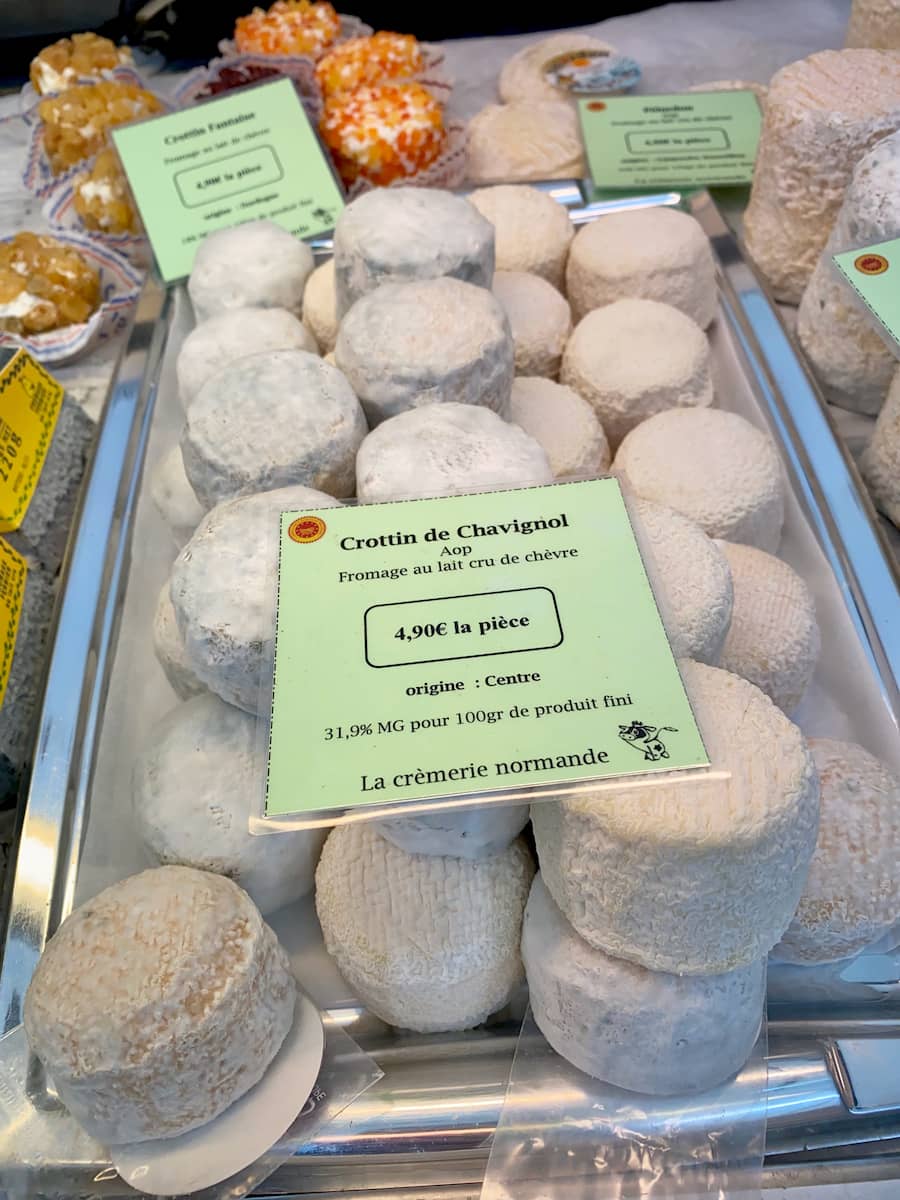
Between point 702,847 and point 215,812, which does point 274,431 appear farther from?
point 702,847

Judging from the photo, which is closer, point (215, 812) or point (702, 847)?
point (702, 847)

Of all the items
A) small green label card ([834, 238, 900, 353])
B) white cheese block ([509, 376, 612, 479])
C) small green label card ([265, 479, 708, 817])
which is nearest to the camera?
small green label card ([265, 479, 708, 817])

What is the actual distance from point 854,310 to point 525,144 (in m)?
0.81

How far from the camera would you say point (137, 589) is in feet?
3.71

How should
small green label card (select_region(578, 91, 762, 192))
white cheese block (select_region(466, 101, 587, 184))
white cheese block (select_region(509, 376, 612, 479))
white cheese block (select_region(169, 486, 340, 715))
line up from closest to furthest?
white cheese block (select_region(169, 486, 340, 715)) → white cheese block (select_region(509, 376, 612, 479)) → small green label card (select_region(578, 91, 762, 192)) → white cheese block (select_region(466, 101, 587, 184))

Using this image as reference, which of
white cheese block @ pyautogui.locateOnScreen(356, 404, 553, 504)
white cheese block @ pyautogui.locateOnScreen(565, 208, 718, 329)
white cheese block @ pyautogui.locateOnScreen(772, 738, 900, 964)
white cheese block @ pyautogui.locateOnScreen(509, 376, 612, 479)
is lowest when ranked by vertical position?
white cheese block @ pyautogui.locateOnScreen(772, 738, 900, 964)

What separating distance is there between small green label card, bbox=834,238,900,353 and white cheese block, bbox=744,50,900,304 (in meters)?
0.29

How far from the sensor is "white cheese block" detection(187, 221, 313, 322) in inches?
48.9

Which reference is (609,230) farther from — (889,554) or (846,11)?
(846,11)

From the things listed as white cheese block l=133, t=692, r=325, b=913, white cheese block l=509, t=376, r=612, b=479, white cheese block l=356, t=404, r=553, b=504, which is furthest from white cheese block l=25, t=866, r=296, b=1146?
white cheese block l=509, t=376, r=612, b=479

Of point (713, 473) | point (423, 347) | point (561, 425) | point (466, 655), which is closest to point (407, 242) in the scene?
point (423, 347)

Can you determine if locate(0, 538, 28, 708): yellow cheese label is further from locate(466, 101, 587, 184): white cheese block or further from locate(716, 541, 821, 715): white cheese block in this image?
locate(466, 101, 587, 184): white cheese block

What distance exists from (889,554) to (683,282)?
Result: 0.51m

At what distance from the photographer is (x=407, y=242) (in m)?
0.99
